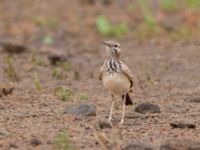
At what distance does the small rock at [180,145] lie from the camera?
7.27 m

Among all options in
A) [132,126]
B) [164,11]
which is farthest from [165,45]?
[132,126]

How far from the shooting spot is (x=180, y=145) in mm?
7277

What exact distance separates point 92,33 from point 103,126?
8.56 meters

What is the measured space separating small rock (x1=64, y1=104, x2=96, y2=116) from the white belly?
15.9 inches

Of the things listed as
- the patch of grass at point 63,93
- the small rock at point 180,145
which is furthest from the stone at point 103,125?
the patch of grass at point 63,93

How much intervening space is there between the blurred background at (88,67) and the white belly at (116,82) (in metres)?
0.37

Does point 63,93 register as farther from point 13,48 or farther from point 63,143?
point 13,48

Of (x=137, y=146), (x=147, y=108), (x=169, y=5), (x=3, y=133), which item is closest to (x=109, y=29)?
(x=169, y=5)

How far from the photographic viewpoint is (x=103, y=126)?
28.1ft

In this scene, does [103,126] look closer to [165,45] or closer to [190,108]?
[190,108]

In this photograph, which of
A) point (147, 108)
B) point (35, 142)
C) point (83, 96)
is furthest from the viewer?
point (83, 96)

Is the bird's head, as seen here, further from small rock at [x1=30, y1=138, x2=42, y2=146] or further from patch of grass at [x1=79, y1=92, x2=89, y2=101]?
small rock at [x1=30, y1=138, x2=42, y2=146]

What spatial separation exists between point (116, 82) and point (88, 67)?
4994 millimetres

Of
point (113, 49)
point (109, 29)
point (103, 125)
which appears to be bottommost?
point (103, 125)
